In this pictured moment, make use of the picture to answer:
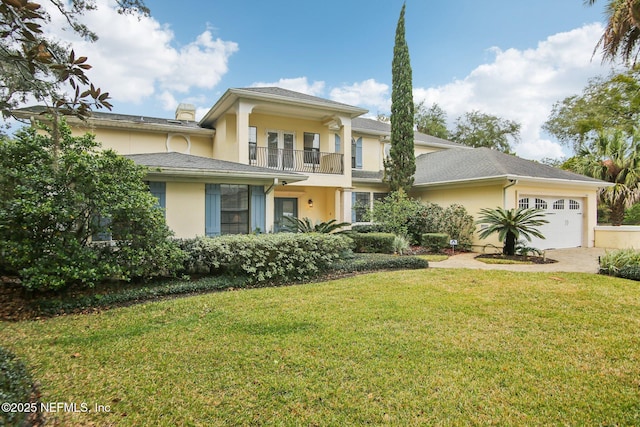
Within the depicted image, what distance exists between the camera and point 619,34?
654 centimetres

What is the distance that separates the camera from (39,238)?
5.55 metres

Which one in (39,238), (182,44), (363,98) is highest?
(363,98)

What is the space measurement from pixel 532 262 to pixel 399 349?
28.2 ft

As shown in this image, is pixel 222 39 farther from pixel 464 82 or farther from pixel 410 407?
pixel 464 82

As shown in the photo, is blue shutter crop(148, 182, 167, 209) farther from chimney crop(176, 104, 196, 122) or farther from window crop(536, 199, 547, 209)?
window crop(536, 199, 547, 209)

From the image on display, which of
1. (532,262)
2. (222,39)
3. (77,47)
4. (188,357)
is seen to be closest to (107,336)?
(188,357)

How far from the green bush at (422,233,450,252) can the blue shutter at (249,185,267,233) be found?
6.46 metres

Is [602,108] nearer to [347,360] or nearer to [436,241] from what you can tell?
[436,241]

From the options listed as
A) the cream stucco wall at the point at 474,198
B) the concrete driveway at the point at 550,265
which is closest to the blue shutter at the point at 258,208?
the concrete driveway at the point at 550,265

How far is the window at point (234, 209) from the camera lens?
34.1ft

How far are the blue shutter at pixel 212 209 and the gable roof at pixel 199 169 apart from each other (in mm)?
520

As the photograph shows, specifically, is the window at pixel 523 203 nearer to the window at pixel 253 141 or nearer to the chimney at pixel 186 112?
the window at pixel 253 141

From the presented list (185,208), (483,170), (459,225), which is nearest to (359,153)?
(483,170)

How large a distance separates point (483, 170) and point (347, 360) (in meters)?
12.2
